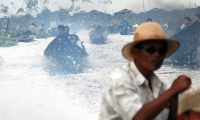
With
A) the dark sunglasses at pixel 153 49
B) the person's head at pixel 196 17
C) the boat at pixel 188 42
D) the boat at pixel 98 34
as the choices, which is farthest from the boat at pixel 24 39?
the dark sunglasses at pixel 153 49

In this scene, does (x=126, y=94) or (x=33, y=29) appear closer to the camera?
(x=126, y=94)

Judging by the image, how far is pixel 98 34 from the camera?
18.0ft

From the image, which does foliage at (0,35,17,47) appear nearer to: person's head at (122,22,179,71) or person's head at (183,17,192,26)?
person's head at (183,17,192,26)

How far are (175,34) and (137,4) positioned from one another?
560mm

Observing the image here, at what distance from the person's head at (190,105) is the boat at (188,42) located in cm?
345

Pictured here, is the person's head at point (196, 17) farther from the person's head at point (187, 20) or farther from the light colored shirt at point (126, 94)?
the light colored shirt at point (126, 94)

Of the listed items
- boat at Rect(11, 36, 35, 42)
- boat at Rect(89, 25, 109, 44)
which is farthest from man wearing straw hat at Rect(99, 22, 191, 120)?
boat at Rect(11, 36, 35, 42)

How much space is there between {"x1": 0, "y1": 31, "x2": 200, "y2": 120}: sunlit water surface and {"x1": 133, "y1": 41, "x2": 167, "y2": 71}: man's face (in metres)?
3.19

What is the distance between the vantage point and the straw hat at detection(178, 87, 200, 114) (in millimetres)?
1898

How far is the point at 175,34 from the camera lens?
539cm

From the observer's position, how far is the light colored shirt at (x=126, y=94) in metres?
1.85

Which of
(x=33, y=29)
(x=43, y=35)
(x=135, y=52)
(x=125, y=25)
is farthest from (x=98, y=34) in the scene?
(x=135, y=52)

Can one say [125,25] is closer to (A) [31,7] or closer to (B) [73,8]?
(B) [73,8]

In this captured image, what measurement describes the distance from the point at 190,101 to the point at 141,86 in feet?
0.69
